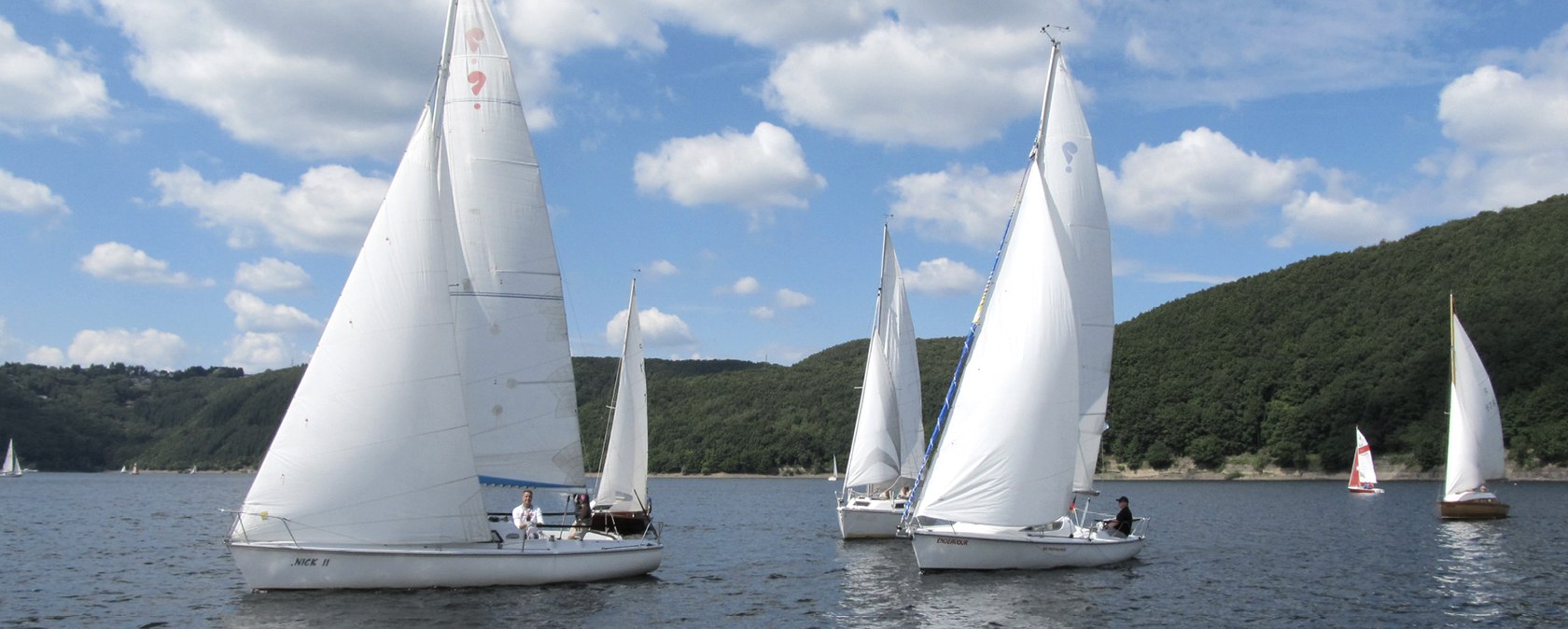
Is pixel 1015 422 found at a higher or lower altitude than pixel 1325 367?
lower

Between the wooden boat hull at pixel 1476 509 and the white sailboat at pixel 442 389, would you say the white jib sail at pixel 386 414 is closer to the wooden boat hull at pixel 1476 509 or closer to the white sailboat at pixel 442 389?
the white sailboat at pixel 442 389

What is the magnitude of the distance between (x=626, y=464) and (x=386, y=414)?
A: 1270cm

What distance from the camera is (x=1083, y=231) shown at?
29.8m

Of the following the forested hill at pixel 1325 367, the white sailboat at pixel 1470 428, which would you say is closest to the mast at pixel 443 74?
the white sailboat at pixel 1470 428

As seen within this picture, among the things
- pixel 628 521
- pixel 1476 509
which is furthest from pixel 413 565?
pixel 1476 509

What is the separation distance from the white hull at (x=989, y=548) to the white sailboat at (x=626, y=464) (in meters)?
9.43

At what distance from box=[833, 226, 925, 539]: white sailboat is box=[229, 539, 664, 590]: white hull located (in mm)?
15483

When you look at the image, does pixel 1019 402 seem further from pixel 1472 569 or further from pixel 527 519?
pixel 1472 569

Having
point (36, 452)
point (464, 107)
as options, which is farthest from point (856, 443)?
point (36, 452)

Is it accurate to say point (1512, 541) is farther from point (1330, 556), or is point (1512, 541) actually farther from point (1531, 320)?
point (1531, 320)

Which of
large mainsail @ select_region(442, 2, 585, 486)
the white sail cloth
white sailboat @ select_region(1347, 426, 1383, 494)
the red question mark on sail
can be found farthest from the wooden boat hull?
the red question mark on sail

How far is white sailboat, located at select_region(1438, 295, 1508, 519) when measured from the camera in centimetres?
4622

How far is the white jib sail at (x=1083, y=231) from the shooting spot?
97.2 ft

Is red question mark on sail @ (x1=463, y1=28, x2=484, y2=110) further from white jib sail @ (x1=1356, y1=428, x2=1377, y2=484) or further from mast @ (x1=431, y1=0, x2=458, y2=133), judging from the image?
white jib sail @ (x1=1356, y1=428, x2=1377, y2=484)
